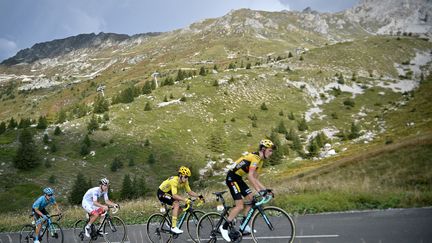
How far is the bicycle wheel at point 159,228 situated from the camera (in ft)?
50.8

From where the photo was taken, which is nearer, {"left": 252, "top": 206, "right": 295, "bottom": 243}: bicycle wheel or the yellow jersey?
{"left": 252, "top": 206, "right": 295, "bottom": 243}: bicycle wheel

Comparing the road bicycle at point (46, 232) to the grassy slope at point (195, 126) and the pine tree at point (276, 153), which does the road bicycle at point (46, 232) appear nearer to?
the grassy slope at point (195, 126)

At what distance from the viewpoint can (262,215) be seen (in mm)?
12195

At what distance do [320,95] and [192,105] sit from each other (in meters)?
34.8

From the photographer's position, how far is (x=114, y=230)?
17.1 m

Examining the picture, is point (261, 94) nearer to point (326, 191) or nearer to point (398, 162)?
point (398, 162)

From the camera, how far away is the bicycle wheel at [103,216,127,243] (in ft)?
55.2

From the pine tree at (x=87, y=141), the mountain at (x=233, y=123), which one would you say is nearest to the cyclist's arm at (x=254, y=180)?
the mountain at (x=233, y=123)

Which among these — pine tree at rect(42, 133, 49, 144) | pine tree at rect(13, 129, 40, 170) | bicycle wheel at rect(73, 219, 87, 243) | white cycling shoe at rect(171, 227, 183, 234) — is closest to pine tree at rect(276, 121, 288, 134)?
pine tree at rect(42, 133, 49, 144)

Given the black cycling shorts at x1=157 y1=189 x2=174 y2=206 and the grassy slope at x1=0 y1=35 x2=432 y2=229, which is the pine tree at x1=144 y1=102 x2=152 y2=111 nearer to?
the grassy slope at x1=0 y1=35 x2=432 y2=229

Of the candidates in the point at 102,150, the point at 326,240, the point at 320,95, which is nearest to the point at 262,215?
the point at 326,240

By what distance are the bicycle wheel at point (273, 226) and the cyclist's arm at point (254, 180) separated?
0.73 meters

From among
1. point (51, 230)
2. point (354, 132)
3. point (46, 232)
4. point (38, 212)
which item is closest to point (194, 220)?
point (51, 230)

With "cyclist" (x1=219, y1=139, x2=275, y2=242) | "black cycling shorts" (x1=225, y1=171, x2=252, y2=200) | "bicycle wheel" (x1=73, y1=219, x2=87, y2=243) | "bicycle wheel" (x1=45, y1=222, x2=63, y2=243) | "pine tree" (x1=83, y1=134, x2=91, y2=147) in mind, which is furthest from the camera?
"pine tree" (x1=83, y1=134, x2=91, y2=147)
